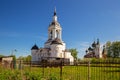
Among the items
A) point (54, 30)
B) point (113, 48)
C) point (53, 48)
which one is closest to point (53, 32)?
point (54, 30)

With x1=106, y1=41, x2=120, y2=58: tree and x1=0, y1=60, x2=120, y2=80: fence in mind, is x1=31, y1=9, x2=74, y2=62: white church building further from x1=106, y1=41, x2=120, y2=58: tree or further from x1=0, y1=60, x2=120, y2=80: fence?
x1=106, y1=41, x2=120, y2=58: tree

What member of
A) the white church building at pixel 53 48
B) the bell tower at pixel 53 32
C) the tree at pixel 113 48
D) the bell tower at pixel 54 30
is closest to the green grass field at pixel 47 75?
the white church building at pixel 53 48

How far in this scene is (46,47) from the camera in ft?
206

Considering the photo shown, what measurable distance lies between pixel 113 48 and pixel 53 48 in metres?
41.8

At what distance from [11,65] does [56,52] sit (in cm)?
3282

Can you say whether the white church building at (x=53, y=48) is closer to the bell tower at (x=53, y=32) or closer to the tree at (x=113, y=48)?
the bell tower at (x=53, y=32)

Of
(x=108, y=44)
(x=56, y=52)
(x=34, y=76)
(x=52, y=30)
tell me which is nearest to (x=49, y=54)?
(x=56, y=52)

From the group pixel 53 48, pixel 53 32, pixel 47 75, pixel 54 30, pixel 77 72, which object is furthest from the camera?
pixel 53 32

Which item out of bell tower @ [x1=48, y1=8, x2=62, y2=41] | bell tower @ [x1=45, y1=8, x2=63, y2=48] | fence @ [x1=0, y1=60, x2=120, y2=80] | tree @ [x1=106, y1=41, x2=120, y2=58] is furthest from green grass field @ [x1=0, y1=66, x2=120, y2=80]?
tree @ [x1=106, y1=41, x2=120, y2=58]

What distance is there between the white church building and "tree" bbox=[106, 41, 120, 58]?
35.9 m

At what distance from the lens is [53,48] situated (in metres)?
58.2

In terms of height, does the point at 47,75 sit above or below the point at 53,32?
below

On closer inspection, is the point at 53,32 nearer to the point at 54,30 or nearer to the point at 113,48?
the point at 54,30

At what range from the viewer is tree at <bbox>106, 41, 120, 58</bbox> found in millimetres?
91438
